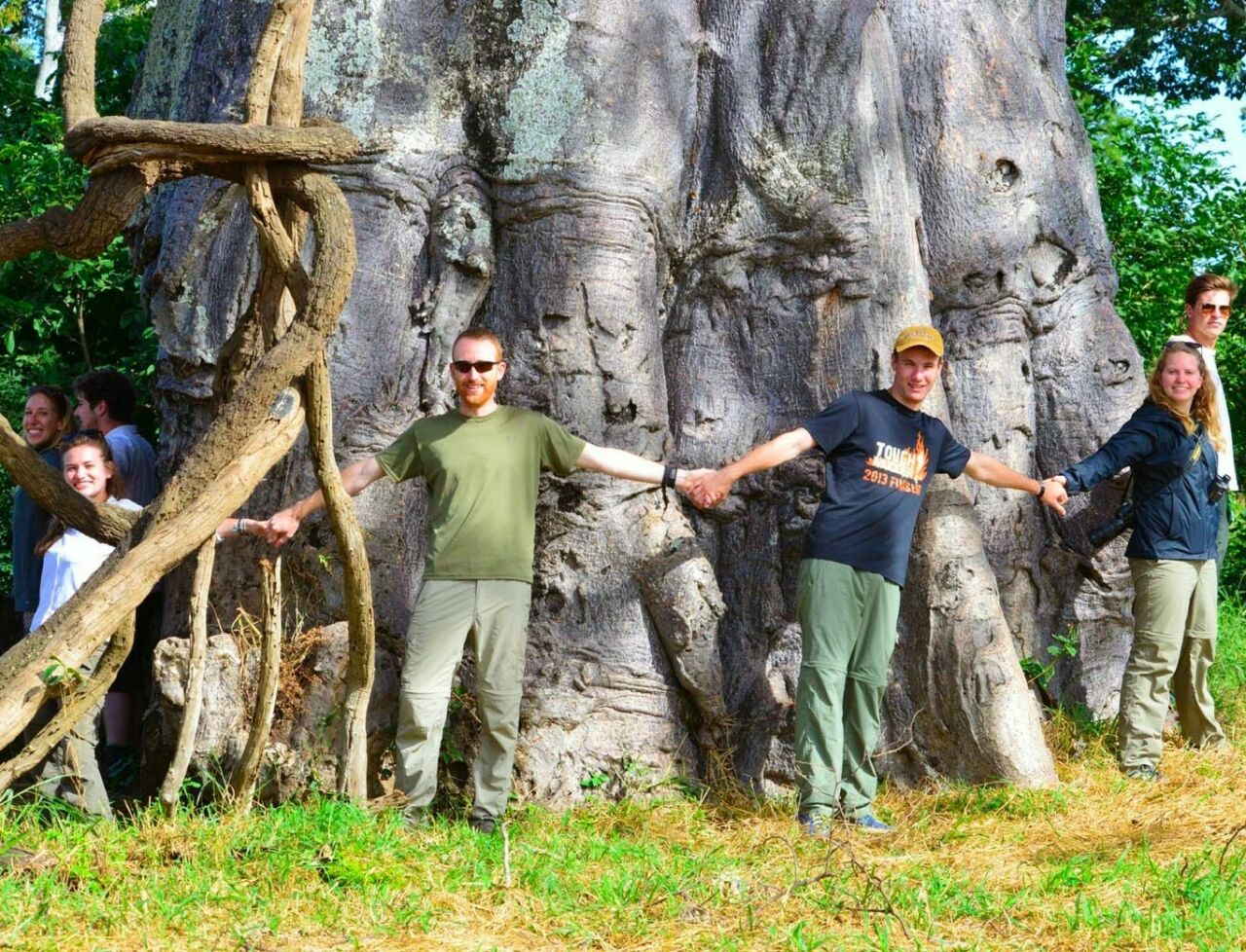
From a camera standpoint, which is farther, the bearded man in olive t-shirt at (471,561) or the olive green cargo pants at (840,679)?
the olive green cargo pants at (840,679)

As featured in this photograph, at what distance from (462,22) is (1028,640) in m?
3.64

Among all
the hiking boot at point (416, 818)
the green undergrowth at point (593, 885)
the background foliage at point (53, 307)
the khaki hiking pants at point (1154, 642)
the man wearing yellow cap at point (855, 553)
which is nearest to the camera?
the green undergrowth at point (593, 885)

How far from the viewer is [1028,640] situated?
21.9 ft

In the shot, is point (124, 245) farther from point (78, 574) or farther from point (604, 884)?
point (604, 884)

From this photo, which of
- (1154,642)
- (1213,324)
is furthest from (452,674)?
(1213,324)

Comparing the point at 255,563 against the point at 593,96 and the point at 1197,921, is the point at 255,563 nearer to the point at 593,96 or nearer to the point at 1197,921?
the point at 593,96

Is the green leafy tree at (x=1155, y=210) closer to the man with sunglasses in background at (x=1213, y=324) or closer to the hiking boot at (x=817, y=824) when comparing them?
the man with sunglasses in background at (x=1213, y=324)

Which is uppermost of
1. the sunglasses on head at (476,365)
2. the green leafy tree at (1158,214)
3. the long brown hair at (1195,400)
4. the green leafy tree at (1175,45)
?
the green leafy tree at (1175,45)

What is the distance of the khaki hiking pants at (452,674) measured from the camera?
5176mm

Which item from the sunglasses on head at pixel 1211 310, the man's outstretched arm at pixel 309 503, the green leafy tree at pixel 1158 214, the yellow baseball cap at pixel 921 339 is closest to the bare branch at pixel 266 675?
the man's outstretched arm at pixel 309 503

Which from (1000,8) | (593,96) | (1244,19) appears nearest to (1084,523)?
(1000,8)

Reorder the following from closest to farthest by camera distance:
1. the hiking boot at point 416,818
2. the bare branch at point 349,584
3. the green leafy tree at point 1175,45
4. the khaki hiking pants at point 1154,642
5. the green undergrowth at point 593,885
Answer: the green undergrowth at point 593,885 → the bare branch at point 349,584 → the hiking boot at point 416,818 → the khaki hiking pants at point 1154,642 → the green leafy tree at point 1175,45

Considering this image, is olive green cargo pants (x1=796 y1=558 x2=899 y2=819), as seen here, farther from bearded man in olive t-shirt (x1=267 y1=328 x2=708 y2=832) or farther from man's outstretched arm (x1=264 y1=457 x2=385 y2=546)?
man's outstretched arm (x1=264 y1=457 x2=385 y2=546)

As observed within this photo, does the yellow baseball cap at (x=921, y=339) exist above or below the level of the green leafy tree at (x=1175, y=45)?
below
